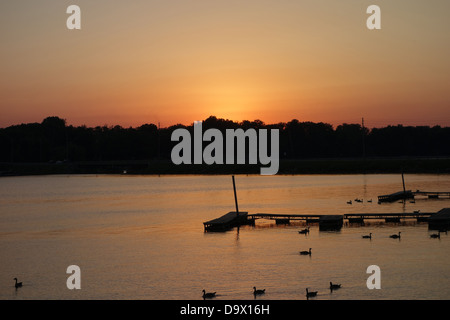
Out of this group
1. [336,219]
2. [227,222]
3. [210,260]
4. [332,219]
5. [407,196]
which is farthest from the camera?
[407,196]

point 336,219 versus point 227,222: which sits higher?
point 336,219

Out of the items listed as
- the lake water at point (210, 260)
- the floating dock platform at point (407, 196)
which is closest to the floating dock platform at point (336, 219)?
the lake water at point (210, 260)

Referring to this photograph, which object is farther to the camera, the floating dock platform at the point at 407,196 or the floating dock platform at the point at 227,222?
the floating dock platform at the point at 407,196

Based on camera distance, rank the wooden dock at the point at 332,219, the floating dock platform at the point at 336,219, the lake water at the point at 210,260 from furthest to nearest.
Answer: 1. the wooden dock at the point at 332,219
2. the floating dock platform at the point at 336,219
3. the lake water at the point at 210,260

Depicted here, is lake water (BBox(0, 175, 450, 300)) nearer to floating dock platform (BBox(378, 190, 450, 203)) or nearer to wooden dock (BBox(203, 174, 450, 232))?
wooden dock (BBox(203, 174, 450, 232))

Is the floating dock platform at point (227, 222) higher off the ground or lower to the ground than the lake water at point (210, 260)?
higher

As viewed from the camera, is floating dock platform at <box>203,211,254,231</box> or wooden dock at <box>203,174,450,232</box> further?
floating dock platform at <box>203,211,254,231</box>

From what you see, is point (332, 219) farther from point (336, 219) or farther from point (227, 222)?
point (227, 222)

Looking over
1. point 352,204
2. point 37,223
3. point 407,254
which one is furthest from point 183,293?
point 352,204

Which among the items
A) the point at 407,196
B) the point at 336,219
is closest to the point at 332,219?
the point at 336,219

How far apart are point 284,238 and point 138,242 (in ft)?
50.3

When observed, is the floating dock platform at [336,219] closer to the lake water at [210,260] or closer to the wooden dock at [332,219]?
the wooden dock at [332,219]

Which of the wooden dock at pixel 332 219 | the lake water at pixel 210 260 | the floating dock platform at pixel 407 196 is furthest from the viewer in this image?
the floating dock platform at pixel 407 196

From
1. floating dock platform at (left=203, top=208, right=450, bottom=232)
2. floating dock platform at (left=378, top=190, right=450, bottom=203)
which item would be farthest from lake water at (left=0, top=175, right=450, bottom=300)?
floating dock platform at (left=378, top=190, right=450, bottom=203)
